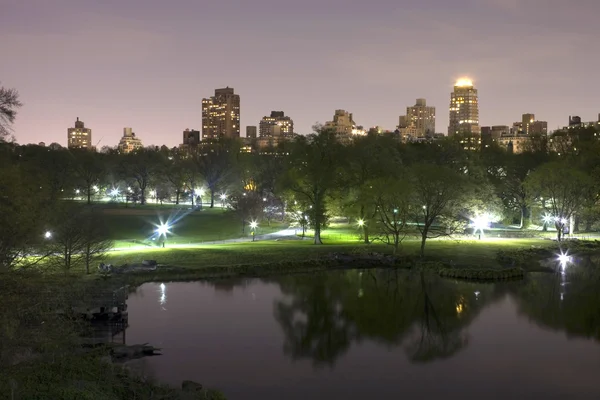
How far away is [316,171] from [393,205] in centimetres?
908

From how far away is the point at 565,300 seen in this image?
37156 millimetres

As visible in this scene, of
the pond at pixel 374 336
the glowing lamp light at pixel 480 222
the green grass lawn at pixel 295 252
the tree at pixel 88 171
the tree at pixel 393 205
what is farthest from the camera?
the tree at pixel 88 171

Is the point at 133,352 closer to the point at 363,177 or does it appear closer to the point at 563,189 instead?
the point at 363,177

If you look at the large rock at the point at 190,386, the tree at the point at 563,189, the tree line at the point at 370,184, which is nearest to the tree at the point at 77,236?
the tree line at the point at 370,184

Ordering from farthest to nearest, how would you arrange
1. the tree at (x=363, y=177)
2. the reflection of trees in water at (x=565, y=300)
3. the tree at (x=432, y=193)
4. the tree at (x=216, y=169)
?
1. the tree at (x=216, y=169)
2. the tree at (x=363, y=177)
3. the tree at (x=432, y=193)
4. the reflection of trees in water at (x=565, y=300)

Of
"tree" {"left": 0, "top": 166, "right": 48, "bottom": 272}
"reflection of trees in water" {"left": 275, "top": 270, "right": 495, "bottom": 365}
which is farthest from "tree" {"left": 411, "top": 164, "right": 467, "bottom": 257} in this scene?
"tree" {"left": 0, "top": 166, "right": 48, "bottom": 272}

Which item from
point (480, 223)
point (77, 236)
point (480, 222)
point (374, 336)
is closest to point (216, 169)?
point (480, 222)

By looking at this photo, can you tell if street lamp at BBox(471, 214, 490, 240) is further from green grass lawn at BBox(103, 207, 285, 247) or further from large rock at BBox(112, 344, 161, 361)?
large rock at BBox(112, 344, 161, 361)

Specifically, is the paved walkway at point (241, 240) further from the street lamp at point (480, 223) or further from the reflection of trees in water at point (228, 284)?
the street lamp at point (480, 223)

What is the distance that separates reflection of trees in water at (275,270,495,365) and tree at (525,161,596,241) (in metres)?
24.2

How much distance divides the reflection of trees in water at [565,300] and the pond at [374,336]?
10 cm

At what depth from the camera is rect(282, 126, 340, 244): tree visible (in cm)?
5888

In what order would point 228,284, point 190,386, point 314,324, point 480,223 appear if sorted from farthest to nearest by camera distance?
1. point 480,223
2. point 228,284
3. point 314,324
4. point 190,386

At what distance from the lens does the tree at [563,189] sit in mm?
62219
